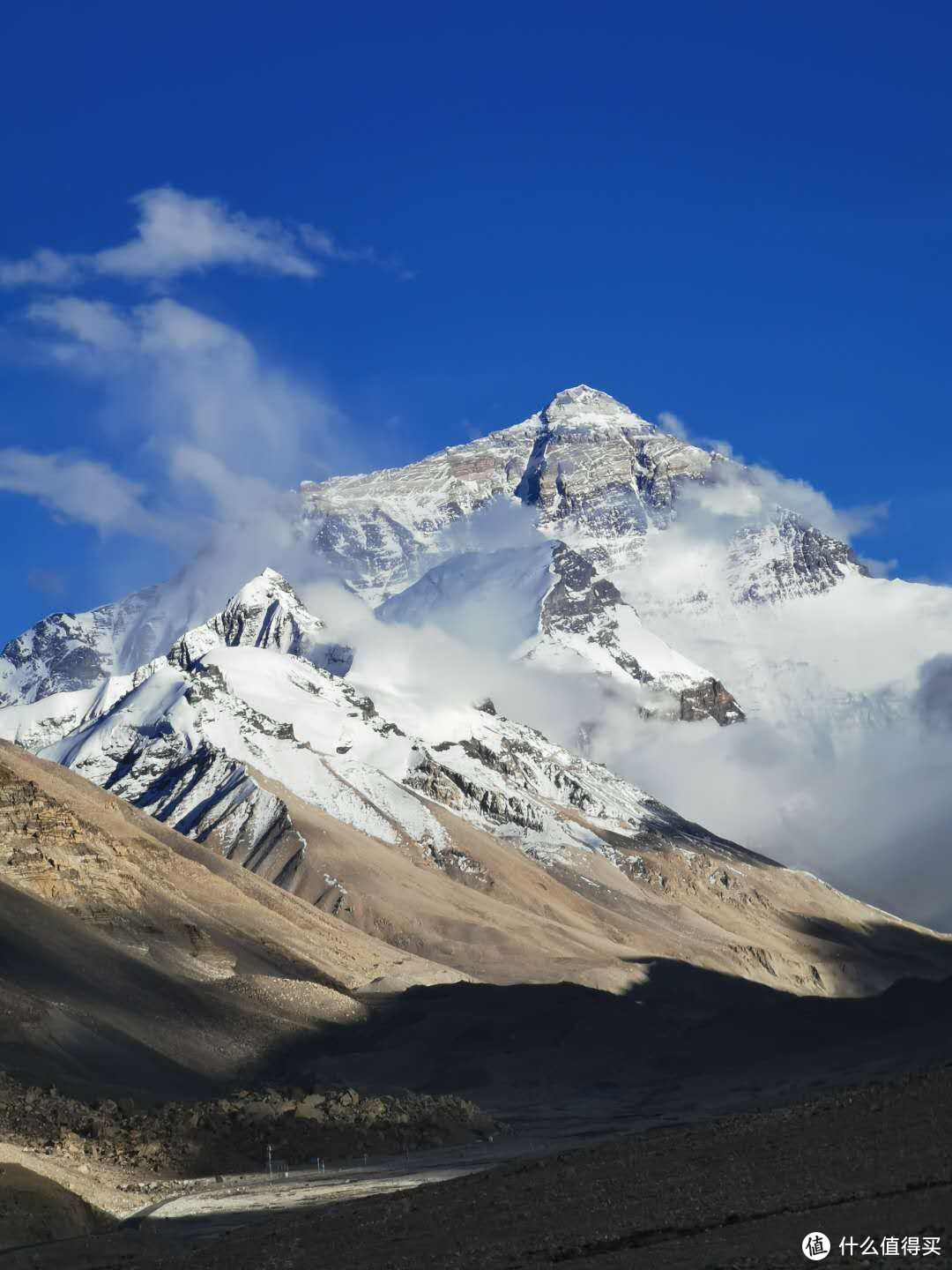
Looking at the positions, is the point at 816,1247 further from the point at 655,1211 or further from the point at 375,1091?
the point at 375,1091

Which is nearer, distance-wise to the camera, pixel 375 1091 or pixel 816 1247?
pixel 816 1247

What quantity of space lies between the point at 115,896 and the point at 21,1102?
64.6 metres

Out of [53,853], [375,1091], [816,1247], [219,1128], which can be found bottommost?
[219,1128]

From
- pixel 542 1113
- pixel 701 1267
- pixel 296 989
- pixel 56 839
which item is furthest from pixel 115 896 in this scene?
pixel 701 1267

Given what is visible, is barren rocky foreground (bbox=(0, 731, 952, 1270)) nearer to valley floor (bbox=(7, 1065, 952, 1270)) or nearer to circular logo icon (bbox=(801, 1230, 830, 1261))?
valley floor (bbox=(7, 1065, 952, 1270))

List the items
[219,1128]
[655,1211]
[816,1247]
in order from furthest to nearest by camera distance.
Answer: [219,1128]
[655,1211]
[816,1247]

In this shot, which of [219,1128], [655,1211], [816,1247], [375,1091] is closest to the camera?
[816,1247]

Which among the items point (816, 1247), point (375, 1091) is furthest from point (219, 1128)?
point (816, 1247)

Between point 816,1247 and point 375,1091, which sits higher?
point 375,1091

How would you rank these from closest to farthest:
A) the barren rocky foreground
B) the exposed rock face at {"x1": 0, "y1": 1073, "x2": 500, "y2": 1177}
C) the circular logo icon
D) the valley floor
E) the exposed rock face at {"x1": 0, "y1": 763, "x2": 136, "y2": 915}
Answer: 1. the circular logo icon
2. the valley floor
3. the barren rocky foreground
4. the exposed rock face at {"x1": 0, "y1": 1073, "x2": 500, "y2": 1177}
5. the exposed rock face at {"x1": 0, "y1": 763, "x2": 136, "y2": 915}

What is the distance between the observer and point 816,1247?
87.9 ft

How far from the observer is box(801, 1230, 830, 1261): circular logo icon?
26.3m

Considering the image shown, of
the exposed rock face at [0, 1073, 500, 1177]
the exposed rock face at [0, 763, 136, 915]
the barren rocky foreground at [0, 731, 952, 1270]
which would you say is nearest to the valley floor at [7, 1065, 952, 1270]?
the barren rocky foreground at [0, 731, 952, 1270]

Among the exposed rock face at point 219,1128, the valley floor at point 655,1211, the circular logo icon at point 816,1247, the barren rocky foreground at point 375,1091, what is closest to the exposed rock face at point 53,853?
the barren rocky foreground at point 375,1091
